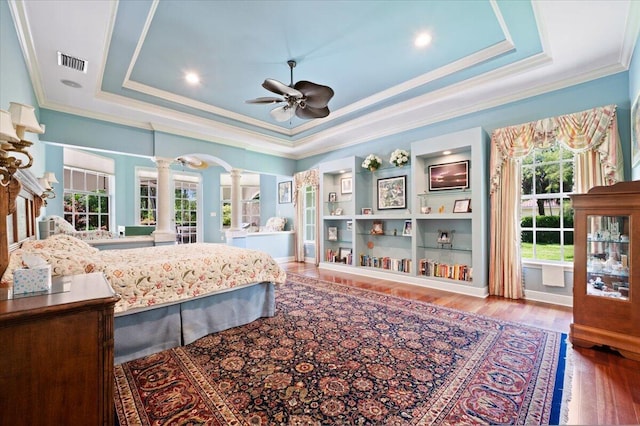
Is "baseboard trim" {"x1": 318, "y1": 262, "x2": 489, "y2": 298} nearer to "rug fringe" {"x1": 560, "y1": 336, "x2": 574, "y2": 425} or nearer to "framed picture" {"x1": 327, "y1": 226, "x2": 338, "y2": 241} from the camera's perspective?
"framed picture" {"x1": 327, "y1": 226, "x2": 338, "y2": 241}

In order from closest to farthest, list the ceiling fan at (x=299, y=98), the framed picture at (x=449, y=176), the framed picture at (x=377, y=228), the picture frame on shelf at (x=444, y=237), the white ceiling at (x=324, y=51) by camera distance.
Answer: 1. the white ceiling at (x=324, y=51)
2. the ceiling fan at (x=299, y=98)
3. the framed picture at (x=449, y=176)
4. the picture frame on shelf at (x=444, y=237)
5. the framed picture at (x=377, y=228)

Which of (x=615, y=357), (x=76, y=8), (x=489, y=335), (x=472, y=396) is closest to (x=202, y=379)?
(x=472, y=396)

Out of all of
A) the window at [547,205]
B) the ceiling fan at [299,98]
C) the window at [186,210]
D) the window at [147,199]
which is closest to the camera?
the ceiling fan at [299,98]

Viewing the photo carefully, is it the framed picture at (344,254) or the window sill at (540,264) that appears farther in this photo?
the framed picture at (344,254)

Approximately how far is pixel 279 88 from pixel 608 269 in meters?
3.55

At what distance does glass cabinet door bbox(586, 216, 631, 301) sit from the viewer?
7.55 feet

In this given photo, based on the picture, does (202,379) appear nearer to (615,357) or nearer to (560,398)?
(560,398)

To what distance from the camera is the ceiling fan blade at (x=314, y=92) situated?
2.99m

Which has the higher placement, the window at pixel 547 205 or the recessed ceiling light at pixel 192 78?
the recessed ceiling light at pixel 192 78

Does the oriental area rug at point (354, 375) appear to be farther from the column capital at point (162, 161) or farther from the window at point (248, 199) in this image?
the window at point (248, 199)

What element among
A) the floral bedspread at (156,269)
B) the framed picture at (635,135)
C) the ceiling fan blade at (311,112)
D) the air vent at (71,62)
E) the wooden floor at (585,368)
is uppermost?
the air vent at (71,62)

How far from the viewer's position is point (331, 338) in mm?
2535

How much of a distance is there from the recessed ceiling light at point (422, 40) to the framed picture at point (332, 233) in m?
3.91

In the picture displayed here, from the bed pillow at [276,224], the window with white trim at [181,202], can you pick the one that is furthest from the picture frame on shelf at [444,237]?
the window with white trim at [181,202]
